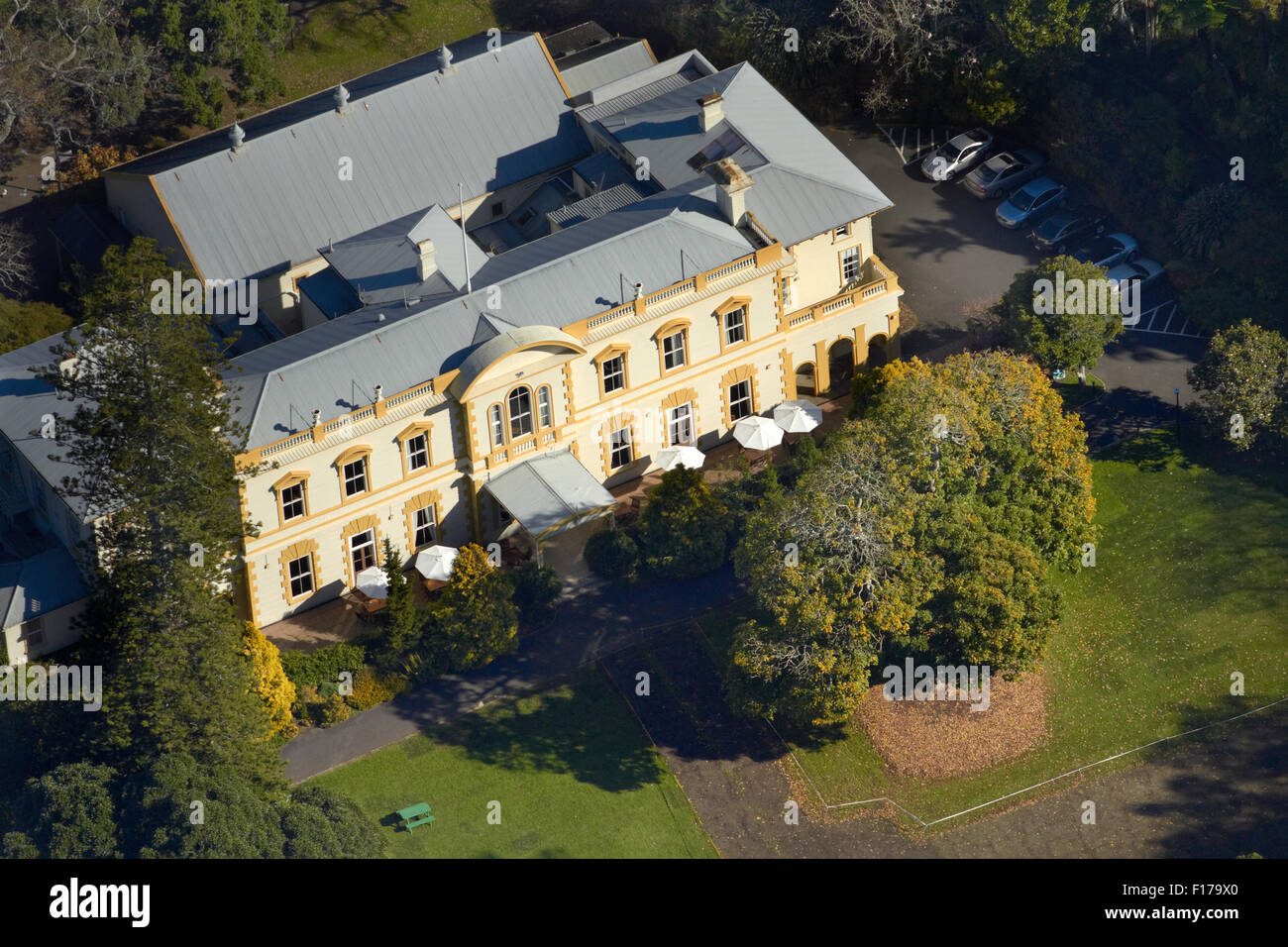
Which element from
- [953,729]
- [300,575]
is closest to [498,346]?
[300,575]

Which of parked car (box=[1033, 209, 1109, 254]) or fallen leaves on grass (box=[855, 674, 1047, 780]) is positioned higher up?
parked car (box=[1033, 209, 1109, 254])

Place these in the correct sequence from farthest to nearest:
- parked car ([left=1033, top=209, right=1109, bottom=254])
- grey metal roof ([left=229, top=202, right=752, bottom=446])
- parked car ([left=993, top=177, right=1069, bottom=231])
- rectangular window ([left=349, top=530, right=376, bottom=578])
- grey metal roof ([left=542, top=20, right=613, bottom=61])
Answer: grey metal roof ([left=542, top=20, right=613, bottom=61]) < parked car ([left=993, top=177, right=1069, bottom=231]) < parked car ([left=1033, top=209, right=1109, bottom=254]) < rectangular window ([left=349, top=530, right=376, bottom=578]) < grey metal roof ([left=229, top=202, right=752, bottom=446])

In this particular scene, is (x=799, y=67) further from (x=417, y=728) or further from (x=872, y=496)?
(x=417, y=728)

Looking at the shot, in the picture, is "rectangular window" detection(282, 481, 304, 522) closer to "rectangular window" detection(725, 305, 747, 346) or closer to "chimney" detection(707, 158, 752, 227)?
"rectangular window" detection(725, 305, 747, 346)

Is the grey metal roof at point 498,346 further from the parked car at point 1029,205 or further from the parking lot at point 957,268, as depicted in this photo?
the parked car at point 1029,205

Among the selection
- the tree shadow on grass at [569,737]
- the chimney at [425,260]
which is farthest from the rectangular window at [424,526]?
the chimney at [425,260]

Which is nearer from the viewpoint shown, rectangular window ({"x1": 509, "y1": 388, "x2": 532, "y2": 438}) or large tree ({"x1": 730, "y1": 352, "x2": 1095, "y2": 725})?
large tree ({"x1": 730, "y1": 352, "x2": 1095, "y2": 725})

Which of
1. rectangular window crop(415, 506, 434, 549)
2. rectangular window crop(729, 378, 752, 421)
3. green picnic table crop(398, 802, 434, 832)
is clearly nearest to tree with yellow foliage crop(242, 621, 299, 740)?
green picnic table crop(398, 802, 434, 832)

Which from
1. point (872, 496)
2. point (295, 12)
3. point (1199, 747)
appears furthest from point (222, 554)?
point (295, 12)
